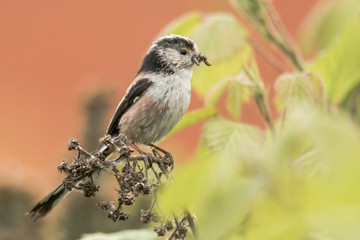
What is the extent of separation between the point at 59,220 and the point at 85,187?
1.80m

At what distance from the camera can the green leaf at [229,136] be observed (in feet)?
5.62

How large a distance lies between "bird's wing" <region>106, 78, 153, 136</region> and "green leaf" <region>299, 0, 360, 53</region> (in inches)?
34.5

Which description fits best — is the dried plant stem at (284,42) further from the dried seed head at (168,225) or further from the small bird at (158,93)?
the dried seed head at (168,225)

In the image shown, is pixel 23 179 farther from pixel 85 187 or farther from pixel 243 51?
pixel 85 187

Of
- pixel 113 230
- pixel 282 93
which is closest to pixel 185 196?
pixel 282 93

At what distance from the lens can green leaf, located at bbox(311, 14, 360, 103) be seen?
1.90 meters

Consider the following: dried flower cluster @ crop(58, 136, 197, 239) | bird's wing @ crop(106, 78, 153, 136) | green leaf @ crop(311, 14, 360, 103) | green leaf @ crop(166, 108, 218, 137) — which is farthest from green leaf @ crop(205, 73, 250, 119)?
dried flower cluster @ crop(58, 136, 197, 239)

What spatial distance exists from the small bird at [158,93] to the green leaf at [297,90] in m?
0.52

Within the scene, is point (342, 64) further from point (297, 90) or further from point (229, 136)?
point (229, 136)

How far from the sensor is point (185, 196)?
0.67m

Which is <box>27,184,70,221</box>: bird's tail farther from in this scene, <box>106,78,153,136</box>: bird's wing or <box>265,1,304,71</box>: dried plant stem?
<box>265,1,304,71</box>: dried plant stem

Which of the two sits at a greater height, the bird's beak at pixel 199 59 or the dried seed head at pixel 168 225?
the bird's beak at pixel 199 59

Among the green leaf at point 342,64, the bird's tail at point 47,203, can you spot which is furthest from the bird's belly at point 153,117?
the green leaf at point 342,64

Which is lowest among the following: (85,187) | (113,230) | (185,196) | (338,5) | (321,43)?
(113,230)
